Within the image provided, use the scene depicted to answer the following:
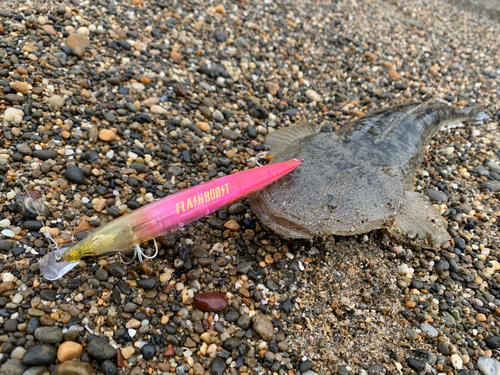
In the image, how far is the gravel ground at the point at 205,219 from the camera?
8.99 feet

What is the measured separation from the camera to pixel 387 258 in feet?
12.0

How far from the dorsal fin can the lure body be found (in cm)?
125

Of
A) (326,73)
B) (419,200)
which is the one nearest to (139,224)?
(419,200)

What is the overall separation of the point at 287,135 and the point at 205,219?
1.63 m

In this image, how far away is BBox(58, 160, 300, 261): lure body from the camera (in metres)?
2.62

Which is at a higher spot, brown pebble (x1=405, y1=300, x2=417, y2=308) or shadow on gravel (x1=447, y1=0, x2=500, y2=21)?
shadow on gravel (x1=447, y1=0, x2=500, y2=21)

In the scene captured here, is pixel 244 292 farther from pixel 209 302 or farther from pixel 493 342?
pixel 493 342

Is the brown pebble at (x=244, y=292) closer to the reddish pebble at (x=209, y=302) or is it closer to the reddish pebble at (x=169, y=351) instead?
the reddish pebble at (x=209, y=302)

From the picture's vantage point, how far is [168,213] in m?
2.79

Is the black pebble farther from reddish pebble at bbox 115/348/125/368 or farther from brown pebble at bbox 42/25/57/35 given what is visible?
brown pebble at bbox 42/25/57/35

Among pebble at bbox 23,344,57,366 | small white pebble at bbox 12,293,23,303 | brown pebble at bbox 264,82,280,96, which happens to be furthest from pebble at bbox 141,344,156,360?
brown pebble at bbox 264,82,280,96

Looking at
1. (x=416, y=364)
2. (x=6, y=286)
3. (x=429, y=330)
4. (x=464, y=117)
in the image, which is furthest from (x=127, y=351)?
(x=464, y=117)

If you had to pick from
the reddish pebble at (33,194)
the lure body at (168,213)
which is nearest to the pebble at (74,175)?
the reddish pebble at (33,194)

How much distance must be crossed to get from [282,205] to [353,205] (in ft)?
2.19
